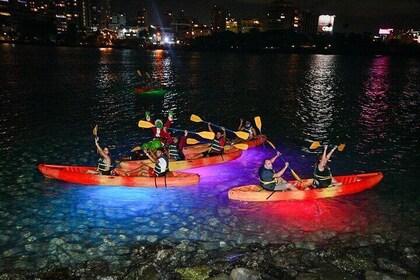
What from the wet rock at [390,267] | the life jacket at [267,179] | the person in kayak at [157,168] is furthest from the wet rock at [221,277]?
the person in kayak at [157,168]

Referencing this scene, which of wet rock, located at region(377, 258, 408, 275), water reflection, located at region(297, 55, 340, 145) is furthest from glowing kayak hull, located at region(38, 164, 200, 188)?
water reflection, located at region(297, 55, 340, 145)

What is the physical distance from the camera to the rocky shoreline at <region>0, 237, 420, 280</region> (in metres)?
9.90

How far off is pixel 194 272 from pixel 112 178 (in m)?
7.08

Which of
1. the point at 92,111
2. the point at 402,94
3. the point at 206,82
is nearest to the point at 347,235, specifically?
the point at 92,111

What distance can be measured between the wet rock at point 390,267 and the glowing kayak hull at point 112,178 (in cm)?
817

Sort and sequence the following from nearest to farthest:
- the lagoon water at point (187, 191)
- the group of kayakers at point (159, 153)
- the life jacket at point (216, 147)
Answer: the lagoon water at point (187, 191)
the group of kayakers at point (159, 153)
the life jacket at point (216, 147)

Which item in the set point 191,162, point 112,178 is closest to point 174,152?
point 191,162

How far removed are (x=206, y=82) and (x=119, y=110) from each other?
2713cm

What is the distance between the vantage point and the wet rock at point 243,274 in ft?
31.4

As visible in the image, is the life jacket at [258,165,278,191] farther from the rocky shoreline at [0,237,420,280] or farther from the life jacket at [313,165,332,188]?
the rocky shoreline at [0,237,420,280]

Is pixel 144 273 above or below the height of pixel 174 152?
below

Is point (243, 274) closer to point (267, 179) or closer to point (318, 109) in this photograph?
point (267, 179)

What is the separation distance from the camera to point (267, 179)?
14250mm

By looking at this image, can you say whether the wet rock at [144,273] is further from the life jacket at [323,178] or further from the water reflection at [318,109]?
the water reflection at [318,109]
